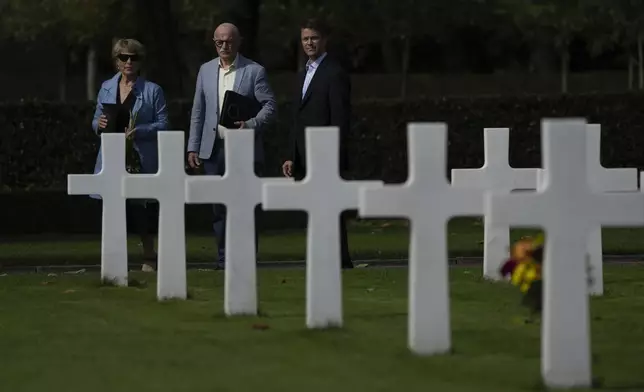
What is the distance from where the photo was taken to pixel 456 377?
7414 millimetres

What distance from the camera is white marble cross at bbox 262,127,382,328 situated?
8.80m

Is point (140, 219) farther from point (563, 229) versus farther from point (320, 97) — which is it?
point (563, 229)

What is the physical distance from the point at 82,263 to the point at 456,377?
8.98 m

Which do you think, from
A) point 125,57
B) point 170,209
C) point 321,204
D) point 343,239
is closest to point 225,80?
point 125,57

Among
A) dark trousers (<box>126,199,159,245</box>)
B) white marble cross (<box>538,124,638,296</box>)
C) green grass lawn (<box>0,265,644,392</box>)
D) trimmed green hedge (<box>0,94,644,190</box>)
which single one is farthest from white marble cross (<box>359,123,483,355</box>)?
trimmed green hedge (<box>0,94,644,190</box>)

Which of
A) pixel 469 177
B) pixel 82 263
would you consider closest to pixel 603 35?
pixel 82 263

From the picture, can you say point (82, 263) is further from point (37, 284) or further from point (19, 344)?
point (19, 344)

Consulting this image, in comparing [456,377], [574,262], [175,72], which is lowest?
[456,377]

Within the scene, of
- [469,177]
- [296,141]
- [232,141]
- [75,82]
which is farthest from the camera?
[75,82]

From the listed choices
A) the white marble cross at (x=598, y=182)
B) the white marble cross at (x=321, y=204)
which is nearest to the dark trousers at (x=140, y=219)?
the white marble cross at (x=598, y=182)

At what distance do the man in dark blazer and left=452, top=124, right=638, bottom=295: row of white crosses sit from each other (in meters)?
1.33

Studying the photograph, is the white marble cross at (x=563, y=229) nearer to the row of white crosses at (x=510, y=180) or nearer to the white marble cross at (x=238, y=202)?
the white marble cross at (x=238, y=202)

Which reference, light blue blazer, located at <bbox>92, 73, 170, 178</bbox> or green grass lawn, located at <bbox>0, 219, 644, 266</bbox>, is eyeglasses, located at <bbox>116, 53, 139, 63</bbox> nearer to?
light blue blazer, located at <bbox>92, 73, 170, 178</bbox>

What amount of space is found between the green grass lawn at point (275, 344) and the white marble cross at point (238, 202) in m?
0.16
